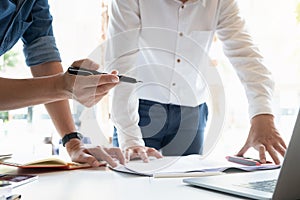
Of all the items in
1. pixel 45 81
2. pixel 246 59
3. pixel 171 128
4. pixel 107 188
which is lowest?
pixel 107 188

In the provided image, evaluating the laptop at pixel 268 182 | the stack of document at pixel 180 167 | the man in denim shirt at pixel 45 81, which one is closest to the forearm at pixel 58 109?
the man in denim shirt at pixel 45 81

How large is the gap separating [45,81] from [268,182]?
51 centimetres

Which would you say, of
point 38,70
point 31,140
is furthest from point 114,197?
point 31,140

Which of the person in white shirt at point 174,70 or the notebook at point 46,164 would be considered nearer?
the notebook at point 46,164

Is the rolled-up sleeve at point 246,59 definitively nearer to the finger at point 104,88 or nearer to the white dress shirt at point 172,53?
the white dress shirt at point 172,53

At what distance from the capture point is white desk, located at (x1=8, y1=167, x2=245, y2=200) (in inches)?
25.5

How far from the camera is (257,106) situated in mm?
1179

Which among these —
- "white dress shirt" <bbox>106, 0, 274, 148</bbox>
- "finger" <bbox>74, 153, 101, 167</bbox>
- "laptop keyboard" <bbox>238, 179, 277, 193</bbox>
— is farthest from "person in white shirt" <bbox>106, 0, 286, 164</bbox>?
"laptop keyboard" <bbox>238, 179, 277, 193</bbox>

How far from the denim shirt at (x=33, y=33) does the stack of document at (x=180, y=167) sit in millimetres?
426

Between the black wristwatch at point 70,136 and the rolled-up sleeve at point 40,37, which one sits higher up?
the rolled-up sleeve at point 40,37

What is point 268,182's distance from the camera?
0.72 meters

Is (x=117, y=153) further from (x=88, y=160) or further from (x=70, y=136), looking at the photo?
(x=70, y=136)

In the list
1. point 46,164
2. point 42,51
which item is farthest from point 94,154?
point 42,51

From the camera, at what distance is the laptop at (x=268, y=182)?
0.53 meters
